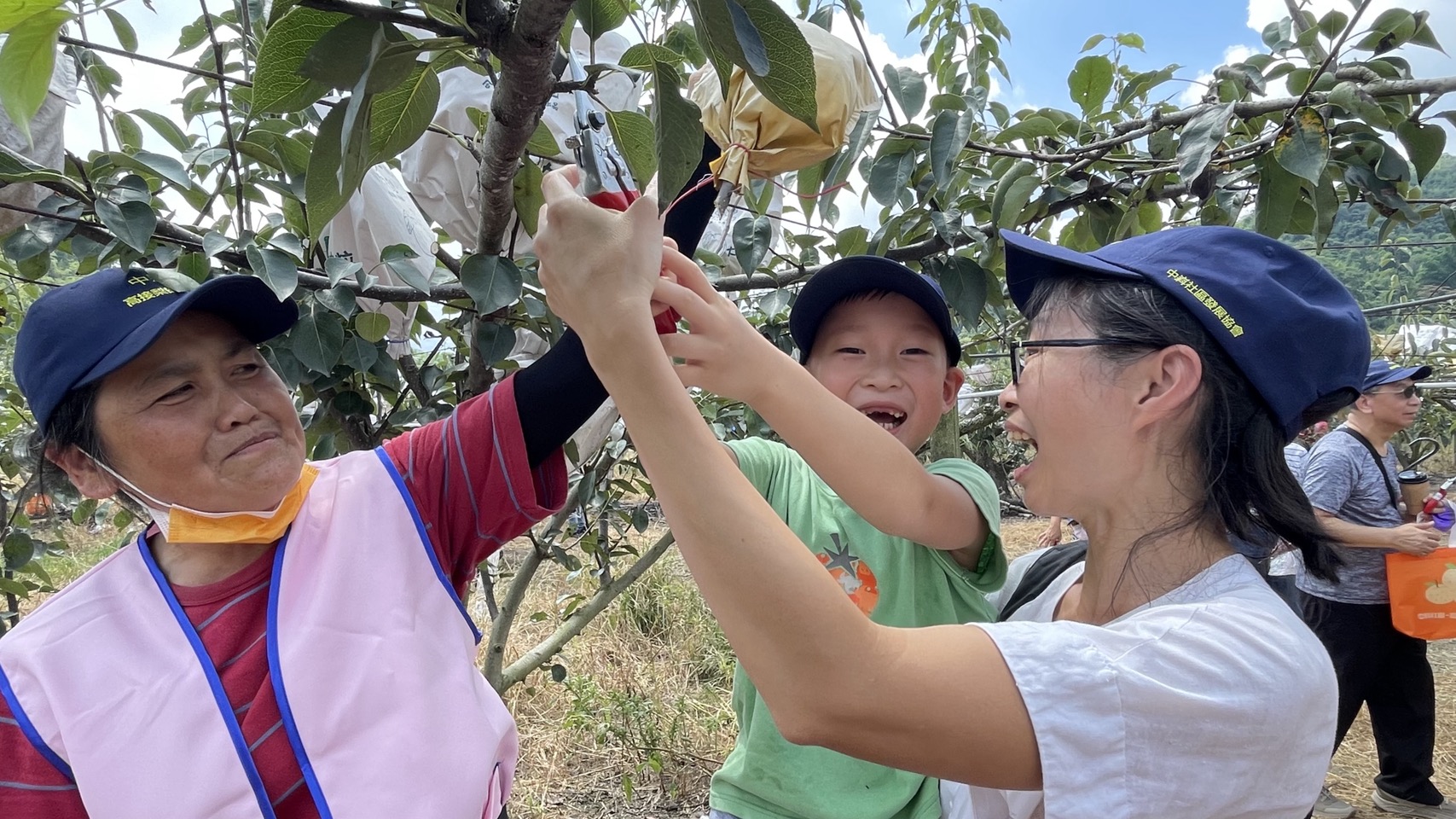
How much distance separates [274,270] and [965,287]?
3.35 ft

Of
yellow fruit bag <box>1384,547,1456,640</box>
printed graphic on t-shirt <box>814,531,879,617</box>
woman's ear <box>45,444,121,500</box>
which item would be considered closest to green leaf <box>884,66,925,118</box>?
printed graphic on t-shirt <box>814,531,879,617</box>

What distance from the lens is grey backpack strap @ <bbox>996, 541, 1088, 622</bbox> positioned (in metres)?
1.21

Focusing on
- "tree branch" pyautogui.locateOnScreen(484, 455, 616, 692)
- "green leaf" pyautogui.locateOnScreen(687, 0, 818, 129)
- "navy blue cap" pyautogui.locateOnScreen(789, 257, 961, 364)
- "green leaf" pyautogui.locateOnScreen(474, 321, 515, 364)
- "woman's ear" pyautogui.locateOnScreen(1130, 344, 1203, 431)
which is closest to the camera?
"green leaf" pyautogui.locateOnScreen(687, 0, 818, 129)

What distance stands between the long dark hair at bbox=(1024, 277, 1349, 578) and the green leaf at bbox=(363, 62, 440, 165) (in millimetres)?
706

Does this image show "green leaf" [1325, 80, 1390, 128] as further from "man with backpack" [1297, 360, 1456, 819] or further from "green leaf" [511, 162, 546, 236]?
"man with backpack" [1297, 360, 1456, 819]

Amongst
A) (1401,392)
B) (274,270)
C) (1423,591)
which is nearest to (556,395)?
(274,270)

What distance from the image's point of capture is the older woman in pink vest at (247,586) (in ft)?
3.14

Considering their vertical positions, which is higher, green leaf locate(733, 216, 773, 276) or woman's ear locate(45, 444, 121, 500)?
green leaf locate(733, 216, 773, 276)

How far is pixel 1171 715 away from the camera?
0.72 metres

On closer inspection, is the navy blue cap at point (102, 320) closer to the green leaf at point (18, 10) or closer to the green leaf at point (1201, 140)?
the green leaf at point (18, 10)

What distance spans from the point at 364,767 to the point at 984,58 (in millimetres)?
2149

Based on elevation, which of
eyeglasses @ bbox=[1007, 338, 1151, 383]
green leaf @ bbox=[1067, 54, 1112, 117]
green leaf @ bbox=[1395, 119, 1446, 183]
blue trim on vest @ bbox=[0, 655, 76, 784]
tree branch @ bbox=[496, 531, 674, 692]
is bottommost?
tree branch @ bbox=[496, 531, 674, 692]

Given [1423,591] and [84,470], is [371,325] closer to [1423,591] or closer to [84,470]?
[84,470]

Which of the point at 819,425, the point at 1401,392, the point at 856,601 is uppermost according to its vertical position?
the point at 1401,392
